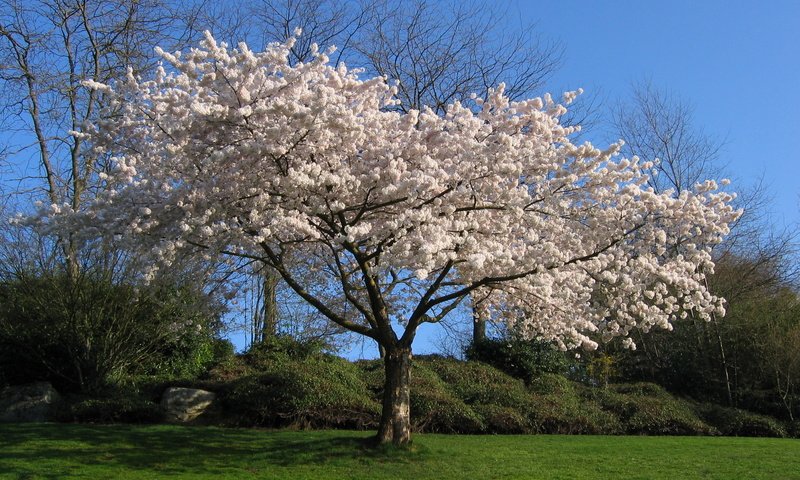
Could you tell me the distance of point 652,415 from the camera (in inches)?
559

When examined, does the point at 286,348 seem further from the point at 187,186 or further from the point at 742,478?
the point at 742,478

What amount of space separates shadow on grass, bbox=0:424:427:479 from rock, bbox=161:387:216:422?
3.57 ft

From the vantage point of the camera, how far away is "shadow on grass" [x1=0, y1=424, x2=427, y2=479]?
901 centimetres

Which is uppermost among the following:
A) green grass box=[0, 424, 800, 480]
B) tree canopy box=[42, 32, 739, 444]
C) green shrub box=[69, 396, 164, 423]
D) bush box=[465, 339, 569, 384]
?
tree canopy box=[42, 32, 739, 444]

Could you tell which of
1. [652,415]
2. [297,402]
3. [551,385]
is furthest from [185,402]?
[652,415]

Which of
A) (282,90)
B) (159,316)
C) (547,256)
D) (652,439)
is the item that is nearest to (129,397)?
(159,316)

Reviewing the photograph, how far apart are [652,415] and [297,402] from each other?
7.09 metres

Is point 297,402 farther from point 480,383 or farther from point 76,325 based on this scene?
point 480,383

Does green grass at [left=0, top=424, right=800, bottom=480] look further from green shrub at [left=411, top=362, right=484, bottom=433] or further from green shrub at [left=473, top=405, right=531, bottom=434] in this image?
green shrub at [left=473, top=405, right=531, bottom=434]

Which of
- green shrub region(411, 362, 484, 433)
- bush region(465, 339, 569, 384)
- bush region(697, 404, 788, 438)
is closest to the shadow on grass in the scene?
green shrub region(411, 362, 484, 433)

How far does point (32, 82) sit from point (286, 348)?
8507 millimetres

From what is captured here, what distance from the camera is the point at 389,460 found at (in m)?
9.38

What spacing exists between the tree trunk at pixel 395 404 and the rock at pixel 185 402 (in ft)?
13.9

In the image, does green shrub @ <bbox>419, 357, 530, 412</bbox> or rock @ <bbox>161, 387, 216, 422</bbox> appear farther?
green shrub @ <bbox>419, 357, 530, 412</bbox>
